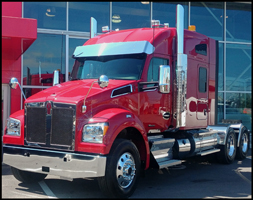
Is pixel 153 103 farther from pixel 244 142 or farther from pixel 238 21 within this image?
pixel 238 21

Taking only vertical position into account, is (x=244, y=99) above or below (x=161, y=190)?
above

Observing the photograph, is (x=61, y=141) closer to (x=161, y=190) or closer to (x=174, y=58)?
(x=161, y=190)

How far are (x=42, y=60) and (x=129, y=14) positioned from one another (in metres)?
4.17

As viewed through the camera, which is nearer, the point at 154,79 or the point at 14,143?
the point at 14,143

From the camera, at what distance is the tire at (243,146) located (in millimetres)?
10289

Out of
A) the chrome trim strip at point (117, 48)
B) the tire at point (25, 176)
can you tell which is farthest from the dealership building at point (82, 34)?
the tire at point (25, 176)

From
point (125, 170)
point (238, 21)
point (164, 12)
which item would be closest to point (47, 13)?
point (164, 12)

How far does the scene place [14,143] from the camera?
237 inches

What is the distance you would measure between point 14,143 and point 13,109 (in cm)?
655

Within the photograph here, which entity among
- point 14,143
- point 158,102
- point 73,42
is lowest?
point 14,143

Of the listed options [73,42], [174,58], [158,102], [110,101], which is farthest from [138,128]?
[73,42]

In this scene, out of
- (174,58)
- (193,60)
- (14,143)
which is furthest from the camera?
(193,60)

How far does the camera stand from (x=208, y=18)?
15977mm

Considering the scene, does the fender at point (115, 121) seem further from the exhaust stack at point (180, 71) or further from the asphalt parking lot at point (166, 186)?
the exhaust stack at point (180, 71)
